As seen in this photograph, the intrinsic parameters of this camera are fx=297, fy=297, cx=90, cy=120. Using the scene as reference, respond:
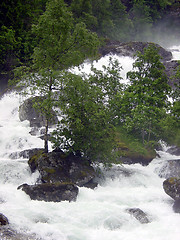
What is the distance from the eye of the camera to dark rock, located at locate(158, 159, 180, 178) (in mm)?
23981

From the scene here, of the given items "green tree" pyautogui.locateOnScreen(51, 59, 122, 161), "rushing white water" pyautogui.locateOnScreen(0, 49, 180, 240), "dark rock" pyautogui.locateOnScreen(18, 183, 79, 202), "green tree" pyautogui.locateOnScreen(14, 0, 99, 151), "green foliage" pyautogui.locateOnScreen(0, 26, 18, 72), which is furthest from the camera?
"green foliage" pyautogui.locateOnScreen(0, 26, 18, 72)

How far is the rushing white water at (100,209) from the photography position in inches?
517

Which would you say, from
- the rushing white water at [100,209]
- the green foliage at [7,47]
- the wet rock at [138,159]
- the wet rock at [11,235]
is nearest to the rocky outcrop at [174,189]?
the rushing white water at [100,209]

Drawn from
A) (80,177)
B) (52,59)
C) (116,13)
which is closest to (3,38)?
(52,59)

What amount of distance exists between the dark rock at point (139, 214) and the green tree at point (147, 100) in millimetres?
11721

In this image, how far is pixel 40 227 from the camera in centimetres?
1276

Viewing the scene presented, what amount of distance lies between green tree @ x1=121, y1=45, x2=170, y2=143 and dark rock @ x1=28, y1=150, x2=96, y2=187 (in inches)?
291

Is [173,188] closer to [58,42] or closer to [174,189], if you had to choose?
[174,189]

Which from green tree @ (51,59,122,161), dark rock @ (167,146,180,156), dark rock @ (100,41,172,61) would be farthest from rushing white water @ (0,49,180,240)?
dark rock @ (100,41,172,61)

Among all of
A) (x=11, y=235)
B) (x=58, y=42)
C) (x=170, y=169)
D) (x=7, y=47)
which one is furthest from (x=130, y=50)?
(x=11, y=235)

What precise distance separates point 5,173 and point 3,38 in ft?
85.0

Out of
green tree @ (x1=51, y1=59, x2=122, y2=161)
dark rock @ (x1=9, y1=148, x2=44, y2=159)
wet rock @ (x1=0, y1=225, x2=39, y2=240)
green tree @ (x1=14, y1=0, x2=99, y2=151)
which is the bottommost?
wet rock @ (x1=0, y1=225, x2=39, y2=240)

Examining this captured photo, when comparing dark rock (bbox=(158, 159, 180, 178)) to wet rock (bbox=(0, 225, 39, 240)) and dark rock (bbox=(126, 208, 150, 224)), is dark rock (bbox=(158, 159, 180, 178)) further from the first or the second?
wet rock (bbox=(0, 225, 39, 240))

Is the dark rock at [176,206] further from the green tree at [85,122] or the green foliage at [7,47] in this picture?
the green foliage at [7,47]
